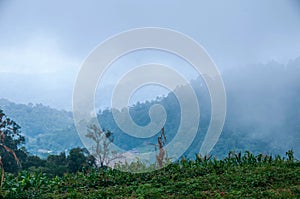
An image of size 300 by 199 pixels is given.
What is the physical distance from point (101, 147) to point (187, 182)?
3.39m

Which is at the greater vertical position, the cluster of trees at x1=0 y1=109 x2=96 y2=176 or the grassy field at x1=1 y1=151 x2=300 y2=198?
the cluster of trees at x1=0 y1=109 x2=96 y2=176

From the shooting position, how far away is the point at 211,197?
3240mm

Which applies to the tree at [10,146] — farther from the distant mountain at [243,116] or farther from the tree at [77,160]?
the distant mountain at [243,116]

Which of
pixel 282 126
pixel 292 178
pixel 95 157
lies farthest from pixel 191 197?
pixel 282 126

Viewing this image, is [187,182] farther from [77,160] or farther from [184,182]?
[77,160]

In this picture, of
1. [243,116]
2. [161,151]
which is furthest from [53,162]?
[243,116]

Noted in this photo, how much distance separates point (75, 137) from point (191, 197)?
12234mm

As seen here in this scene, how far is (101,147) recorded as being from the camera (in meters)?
6.98

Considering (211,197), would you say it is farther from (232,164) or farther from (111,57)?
(111,57)

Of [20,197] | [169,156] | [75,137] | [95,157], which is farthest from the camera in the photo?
[75,137]

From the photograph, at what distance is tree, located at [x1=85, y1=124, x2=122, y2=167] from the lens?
6.80 meters

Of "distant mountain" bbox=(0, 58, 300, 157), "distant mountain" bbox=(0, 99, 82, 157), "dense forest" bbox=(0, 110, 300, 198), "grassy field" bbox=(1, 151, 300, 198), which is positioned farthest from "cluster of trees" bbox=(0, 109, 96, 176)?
"distant mountain" bbox=(0, 99, 82, 157)

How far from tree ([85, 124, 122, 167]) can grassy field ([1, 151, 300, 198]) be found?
206 centimetres

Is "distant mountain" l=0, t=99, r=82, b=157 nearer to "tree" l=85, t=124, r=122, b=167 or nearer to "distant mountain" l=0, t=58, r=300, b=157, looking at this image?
"distant mountain" l=0, t=58, r=300, b=157
